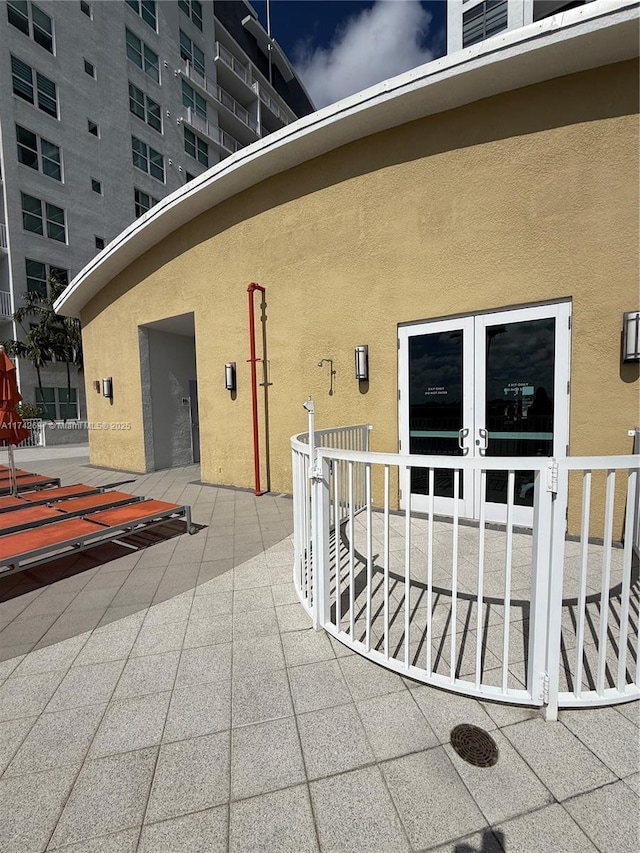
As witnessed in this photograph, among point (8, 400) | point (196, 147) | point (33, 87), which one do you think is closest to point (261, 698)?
point (8, 400)

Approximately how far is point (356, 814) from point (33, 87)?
2651cm

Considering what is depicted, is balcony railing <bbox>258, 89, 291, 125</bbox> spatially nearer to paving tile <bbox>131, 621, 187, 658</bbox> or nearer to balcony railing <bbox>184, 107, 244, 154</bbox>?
balcony railing <bbox>184, 107, 244, 154</bbox>

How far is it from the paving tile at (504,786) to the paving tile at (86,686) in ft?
6.17

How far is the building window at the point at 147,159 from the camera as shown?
20.9 metres

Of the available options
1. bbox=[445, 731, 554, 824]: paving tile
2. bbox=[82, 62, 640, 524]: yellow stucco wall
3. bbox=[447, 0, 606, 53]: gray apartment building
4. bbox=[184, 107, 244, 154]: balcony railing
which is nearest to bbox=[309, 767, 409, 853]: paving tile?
bbox=[445, 731, 554, 824]: paving tile

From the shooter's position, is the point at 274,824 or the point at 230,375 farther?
the point at 230,375

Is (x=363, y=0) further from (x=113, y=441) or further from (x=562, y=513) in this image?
(x=562, y=513)

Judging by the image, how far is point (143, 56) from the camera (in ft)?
68.5

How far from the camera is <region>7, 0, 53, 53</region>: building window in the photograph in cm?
1627

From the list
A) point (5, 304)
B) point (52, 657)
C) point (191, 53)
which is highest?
point (191, 53)

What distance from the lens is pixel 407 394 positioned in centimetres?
508

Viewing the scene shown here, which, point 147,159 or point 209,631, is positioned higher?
point 147,159

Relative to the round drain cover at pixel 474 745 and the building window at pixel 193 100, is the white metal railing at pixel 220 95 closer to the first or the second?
the building window at pixel 193 100

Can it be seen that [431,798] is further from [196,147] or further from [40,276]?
[196,147]
